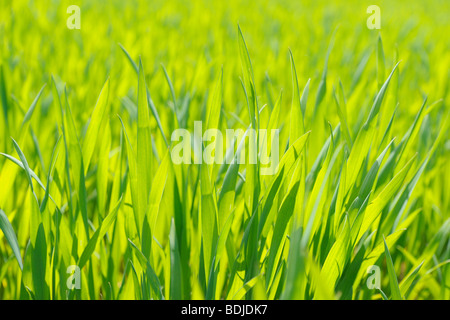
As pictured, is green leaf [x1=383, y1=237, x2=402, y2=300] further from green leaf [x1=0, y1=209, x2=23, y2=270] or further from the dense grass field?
green leaf [x1=0, y1=209, x2=23, y2=270]

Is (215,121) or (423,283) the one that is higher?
(215,121)

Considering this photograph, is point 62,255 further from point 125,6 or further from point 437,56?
point 125,6

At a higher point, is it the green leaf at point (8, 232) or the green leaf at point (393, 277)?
the green leaf at point (8, 232)

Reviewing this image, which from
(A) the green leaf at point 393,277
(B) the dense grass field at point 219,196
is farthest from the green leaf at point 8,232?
(A) the green leaf at point 393,277

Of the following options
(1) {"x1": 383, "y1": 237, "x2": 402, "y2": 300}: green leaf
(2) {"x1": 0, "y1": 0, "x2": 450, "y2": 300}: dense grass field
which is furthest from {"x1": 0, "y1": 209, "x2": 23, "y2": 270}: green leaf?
(1) {"x1": 383, "y1": 237, "x2": 402, "y2": 300}: green leaf

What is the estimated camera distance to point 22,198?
913mm

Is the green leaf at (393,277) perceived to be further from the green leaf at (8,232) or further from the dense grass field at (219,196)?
the green leaf at (8,232)

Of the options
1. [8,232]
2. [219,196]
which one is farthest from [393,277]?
[8,232]

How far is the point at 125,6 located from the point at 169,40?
1019 millimetres

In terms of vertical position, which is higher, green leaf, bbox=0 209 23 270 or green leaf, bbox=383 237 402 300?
green leaf, bbox=0 209 23 270
